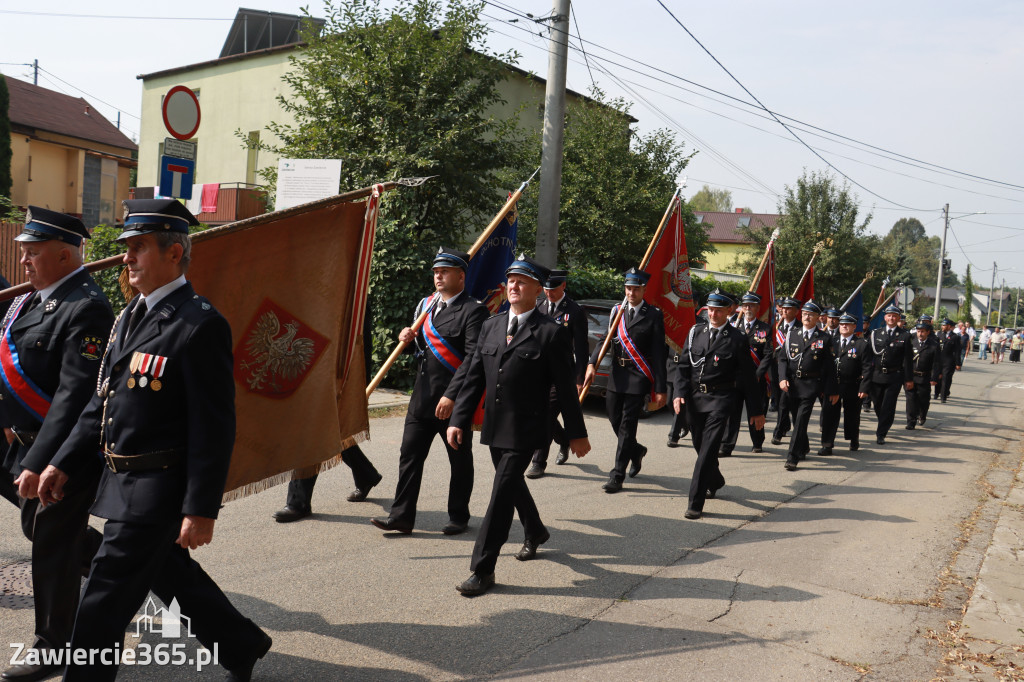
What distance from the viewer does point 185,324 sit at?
2953mm

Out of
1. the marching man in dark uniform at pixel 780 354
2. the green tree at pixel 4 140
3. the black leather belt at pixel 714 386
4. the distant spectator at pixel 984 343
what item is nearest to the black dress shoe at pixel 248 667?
the black leather belt at pixel 714 386

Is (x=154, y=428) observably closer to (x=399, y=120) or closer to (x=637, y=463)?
(x=637, y=463)

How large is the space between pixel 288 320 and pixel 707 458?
3.99 metres

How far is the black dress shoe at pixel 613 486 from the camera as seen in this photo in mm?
7656

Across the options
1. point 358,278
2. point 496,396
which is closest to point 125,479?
point 358,278

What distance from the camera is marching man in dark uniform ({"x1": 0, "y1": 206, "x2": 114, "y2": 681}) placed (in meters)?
3.39

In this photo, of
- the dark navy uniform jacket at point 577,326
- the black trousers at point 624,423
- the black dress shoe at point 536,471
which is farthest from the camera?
the dark navy uniform jacket at point 577,326

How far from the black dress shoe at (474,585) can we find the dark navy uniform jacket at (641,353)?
138 inches

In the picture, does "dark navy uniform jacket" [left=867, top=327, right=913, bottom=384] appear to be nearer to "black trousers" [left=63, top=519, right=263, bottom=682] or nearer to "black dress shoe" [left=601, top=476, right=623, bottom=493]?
"black dress shoe" [left=601, top=476, right=623, bottom=493]

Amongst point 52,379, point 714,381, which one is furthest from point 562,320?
point 52,379

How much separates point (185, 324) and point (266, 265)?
1.29 metres

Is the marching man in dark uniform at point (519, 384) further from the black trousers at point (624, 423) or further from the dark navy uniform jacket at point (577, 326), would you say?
the dark navy uniform jacket at point (577, 326)

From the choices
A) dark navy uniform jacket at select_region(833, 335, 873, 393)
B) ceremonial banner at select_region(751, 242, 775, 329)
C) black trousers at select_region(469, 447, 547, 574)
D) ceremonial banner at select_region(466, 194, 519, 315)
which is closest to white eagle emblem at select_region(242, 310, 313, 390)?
black trousers at select_region(469, 447, 547, 574)

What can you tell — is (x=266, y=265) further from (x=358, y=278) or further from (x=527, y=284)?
(x=527, y=284)
